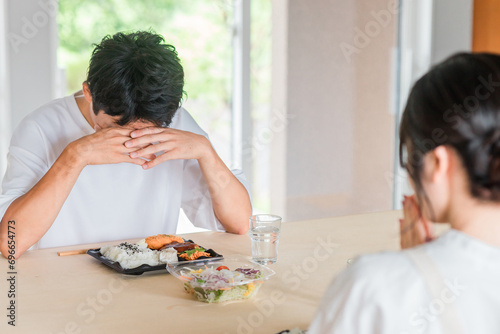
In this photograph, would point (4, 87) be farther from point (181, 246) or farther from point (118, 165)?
point (181, 246)

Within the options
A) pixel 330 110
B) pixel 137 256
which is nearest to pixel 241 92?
pixel 330 110

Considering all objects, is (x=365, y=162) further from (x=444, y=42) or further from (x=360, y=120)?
(x=444, y=42)

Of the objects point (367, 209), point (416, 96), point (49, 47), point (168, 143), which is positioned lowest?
point (367, 209)

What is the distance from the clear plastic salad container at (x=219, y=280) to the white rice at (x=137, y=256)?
6 centimetres

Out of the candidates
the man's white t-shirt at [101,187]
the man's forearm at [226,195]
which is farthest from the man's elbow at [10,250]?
the man's forearm at [226,195]

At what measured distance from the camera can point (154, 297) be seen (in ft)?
3.77

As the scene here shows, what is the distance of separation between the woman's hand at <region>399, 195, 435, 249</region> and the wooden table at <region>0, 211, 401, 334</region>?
28 centimetres

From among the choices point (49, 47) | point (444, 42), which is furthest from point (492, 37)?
point (49, 47)

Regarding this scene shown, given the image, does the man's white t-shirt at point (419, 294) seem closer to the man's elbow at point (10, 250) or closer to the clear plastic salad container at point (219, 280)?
the clear plastic salad container at point (219, 280)

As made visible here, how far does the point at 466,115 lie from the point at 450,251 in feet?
0.55

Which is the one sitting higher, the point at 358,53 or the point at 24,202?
the point at 358,53

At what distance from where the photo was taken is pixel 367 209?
155 inches

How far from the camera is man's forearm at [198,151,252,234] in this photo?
1702 mm

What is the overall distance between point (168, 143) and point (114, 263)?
0.42 metres
